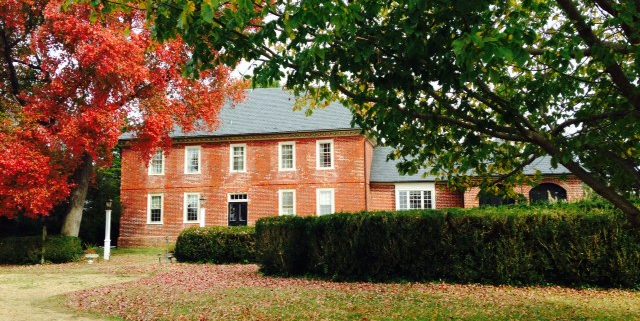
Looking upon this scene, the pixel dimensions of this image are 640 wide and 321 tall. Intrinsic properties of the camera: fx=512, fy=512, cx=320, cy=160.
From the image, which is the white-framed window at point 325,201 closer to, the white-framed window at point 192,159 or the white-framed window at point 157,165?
the white-framed window at point 192,159

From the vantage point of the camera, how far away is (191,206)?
3186 cm

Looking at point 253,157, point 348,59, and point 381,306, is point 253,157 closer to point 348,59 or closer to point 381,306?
point 381,306

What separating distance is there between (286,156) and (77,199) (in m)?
12.0

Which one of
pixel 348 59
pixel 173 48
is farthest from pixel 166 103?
pixel 348 59

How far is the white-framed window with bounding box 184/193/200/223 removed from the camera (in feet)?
104

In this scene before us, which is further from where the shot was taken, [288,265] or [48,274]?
[48,274]

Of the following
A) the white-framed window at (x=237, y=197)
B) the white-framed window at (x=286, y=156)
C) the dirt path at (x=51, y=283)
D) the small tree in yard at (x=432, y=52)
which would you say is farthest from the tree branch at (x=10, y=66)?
the small tree in yard at (x=432, y=52)

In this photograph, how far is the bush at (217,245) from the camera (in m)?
19.2

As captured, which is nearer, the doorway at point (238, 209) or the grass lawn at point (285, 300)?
the grass lawn at point (285, 300)

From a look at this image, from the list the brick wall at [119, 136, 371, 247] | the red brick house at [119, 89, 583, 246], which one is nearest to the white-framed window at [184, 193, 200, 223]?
the red brick house at [119, 89, 583, 246]

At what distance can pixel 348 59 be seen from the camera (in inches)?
191

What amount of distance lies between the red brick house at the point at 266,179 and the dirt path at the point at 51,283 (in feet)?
29.8

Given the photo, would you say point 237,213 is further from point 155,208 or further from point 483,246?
point 483,246

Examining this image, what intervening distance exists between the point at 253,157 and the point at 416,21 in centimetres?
2761
